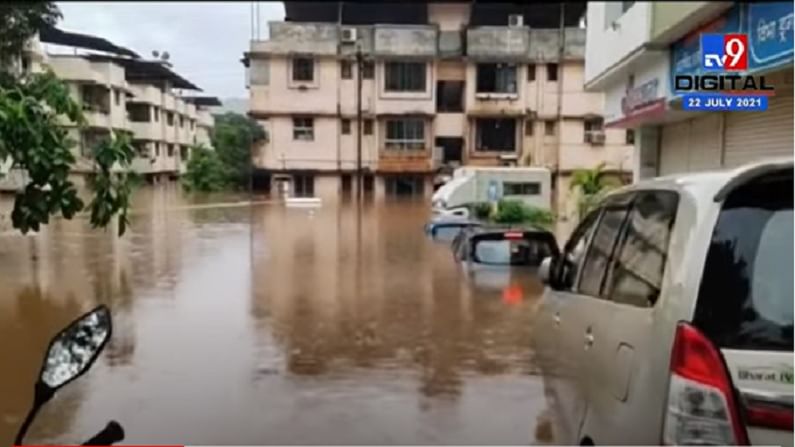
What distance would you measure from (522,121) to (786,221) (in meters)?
3.33

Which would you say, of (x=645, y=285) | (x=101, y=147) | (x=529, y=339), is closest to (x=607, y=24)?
(x=645, y=285)

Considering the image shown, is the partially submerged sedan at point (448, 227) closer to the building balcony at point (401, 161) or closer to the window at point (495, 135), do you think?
the building balcony at point (401, 161)

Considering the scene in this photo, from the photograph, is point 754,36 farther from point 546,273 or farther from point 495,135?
point 495,135

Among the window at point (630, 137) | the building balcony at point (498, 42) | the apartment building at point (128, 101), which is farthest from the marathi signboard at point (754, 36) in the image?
the apartment building at point (128, 101)

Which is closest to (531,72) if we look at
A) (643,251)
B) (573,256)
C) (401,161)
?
(401,161)

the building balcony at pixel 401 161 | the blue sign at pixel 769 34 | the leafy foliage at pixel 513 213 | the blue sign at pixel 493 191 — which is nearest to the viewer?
the blue sign at pixel 769 34

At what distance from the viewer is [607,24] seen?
158 centimetres

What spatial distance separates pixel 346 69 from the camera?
3.99 meters

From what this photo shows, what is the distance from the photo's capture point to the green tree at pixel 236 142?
2.25 meters

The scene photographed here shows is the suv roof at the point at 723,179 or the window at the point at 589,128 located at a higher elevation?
the window at the point at 589,128

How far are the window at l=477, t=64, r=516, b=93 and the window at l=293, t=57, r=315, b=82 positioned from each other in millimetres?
1008

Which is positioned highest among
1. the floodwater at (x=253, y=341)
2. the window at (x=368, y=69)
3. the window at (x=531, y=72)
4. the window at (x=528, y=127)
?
the window at (x=368, y=69)

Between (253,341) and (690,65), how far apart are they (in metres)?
4.05

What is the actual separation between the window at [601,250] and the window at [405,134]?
2.27m
